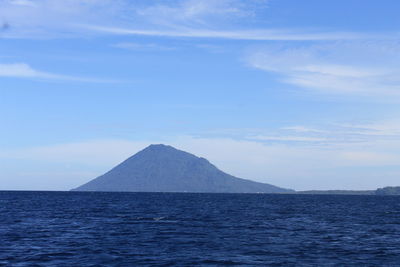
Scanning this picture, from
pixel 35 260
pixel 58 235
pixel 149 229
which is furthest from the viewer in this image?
pixel 149 229

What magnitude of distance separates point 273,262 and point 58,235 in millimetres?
32260

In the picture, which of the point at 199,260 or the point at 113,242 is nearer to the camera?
the point at 199,260

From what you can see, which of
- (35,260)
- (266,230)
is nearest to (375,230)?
(266,230)

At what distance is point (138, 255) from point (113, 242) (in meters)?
10.2

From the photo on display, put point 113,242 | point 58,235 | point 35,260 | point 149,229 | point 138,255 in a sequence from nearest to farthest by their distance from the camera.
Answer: point 35,260 → point 138,255 → point 113,242 → point 58,235 → point 149,229

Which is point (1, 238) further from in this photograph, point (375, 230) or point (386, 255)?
point (375, 230)

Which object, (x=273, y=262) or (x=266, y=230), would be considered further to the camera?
(x=266, y=230)

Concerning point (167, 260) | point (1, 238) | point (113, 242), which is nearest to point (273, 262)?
point (167, 260)

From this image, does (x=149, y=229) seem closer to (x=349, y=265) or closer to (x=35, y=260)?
(x=35, y=260)

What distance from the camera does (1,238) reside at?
199 ft

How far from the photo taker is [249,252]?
172 ft

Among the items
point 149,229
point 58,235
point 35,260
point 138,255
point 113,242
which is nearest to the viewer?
point 35,260

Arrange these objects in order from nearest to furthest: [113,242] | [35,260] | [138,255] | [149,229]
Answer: [35,260], [138,255], [113,242], [149,229]

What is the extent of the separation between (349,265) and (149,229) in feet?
120
